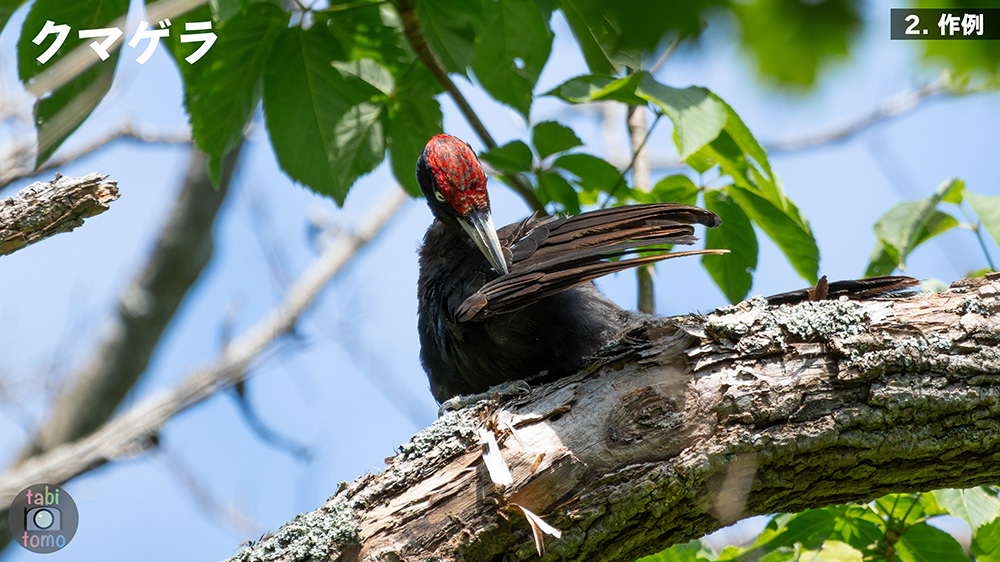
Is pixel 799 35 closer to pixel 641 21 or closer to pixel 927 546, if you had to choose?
pixel 641 21

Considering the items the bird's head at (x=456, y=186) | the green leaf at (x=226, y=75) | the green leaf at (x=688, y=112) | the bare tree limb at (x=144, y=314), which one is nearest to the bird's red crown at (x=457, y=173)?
the bird's head at (x=456, y=186)

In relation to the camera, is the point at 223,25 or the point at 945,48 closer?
the point at 945,48

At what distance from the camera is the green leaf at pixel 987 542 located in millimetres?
2283

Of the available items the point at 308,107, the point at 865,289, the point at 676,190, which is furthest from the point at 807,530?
the point at 308,107

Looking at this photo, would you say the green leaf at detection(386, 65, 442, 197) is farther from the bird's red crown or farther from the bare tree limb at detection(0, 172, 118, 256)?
the bare tree limb at detection(0, 172, 118, 256)

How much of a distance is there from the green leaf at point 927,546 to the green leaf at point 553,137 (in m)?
1.67

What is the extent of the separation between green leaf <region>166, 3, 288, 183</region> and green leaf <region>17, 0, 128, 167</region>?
249 millimetres

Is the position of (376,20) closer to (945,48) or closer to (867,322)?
(867,322)

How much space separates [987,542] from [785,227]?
1.14 metres

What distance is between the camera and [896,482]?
2.18 metres

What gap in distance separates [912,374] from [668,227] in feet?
2.52

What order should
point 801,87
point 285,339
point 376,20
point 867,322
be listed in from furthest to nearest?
point 285,339 → point 376,20 → point 867,322 → point 801,87

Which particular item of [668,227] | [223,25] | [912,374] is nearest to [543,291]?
[668,227]

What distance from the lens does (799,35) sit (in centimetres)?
57
